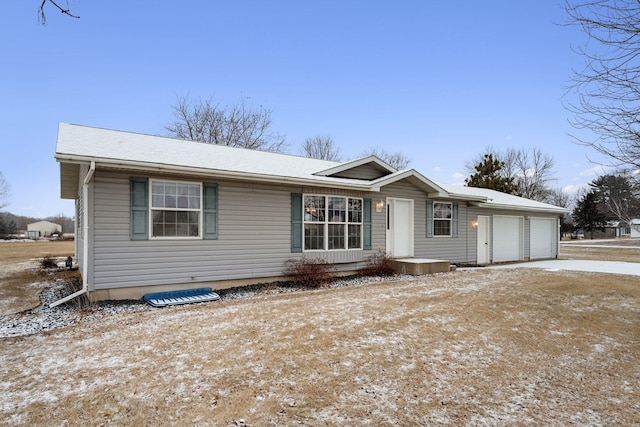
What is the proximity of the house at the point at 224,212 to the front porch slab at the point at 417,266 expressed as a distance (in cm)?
68

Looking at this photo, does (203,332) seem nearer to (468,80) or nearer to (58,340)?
(58,340)

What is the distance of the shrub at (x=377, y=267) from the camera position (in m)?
10.4

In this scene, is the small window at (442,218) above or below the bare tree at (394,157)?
below

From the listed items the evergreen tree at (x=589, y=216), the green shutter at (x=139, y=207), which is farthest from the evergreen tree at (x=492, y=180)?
the green shutter at (x=139, y=207)

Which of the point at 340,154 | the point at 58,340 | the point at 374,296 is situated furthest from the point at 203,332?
the point at 340,154

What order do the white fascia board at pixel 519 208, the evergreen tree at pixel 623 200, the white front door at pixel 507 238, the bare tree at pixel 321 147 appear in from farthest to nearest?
the bare tree at pixel 321 147 < the white front door at pixel 507 238 < the white fascia board at pixel 519 208 < the evergreen tree at pixel 623 200

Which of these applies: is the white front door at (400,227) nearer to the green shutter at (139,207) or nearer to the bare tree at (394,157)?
the green shutter at (139,207)

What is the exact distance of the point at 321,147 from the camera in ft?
110

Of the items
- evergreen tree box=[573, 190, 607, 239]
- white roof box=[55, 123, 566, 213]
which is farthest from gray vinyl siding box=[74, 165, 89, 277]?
evergreen tree box=[573, 190, 607, 239]

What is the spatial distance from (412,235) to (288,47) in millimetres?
11352

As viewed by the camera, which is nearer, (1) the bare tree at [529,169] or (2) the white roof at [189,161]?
(2) the white roof at [189,161]

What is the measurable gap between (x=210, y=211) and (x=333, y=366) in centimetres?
527

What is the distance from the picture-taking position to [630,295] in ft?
25.3

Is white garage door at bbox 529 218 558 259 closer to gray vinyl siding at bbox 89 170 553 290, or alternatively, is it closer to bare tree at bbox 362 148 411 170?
gray vinyl siding at bbox 89 170 553 290
